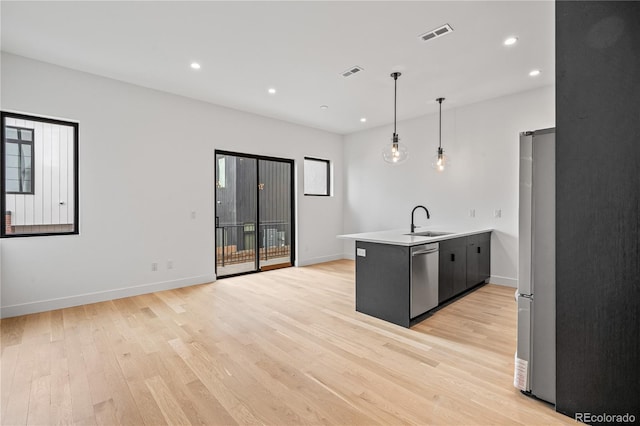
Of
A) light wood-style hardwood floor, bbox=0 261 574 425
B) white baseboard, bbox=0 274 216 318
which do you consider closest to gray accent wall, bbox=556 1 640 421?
light wood-style hardwood floor, bbox=0 261 574 425

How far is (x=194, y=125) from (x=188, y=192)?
3.62 ft

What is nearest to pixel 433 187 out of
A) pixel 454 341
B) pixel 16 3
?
pixel 454 341

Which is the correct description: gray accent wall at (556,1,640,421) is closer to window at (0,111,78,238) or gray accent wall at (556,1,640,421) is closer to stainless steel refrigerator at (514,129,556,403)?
stainless steel refrigerator at (514,129,556,403)

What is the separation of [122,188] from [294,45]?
9.97 feet

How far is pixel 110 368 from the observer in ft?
7.52

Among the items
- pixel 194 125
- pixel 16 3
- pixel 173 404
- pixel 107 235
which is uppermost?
pixel 16 3

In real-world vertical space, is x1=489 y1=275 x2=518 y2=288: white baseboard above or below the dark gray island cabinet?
below

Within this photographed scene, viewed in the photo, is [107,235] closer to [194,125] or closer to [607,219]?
[194,125]

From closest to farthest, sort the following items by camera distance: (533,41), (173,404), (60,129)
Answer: (173,404) < (533,41) < (60,129)

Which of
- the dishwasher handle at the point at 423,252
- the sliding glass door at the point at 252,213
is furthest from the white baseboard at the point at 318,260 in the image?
the dishwasher handle at the point at 423,252

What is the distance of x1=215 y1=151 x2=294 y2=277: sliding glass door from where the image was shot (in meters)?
5.28

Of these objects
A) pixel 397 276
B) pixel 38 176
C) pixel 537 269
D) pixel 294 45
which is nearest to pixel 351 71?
pixel 294 45

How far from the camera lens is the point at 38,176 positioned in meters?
3.62

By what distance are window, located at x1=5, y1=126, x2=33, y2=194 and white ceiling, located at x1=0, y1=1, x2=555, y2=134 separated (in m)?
0.93
